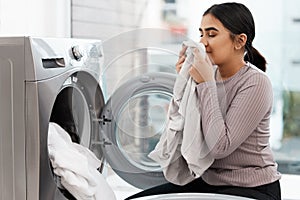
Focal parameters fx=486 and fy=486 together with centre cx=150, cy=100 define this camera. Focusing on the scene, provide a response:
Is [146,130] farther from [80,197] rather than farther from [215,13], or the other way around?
[215,13]

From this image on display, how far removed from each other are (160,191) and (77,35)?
4.44ft

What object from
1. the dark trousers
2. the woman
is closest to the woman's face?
the woman

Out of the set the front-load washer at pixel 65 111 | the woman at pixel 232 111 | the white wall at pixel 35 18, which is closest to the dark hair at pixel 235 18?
the woman at pixel 232 111

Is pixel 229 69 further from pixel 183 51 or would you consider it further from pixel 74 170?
pixel 74 170

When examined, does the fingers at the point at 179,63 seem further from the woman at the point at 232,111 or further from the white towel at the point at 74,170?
the white towel at the point at 74,170

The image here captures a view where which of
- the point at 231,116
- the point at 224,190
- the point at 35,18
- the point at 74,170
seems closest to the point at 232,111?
the point at 231,116

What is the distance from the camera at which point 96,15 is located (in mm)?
2896

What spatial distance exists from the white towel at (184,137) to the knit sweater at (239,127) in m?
0.03

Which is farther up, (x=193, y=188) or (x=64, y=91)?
(x=64, y=91)

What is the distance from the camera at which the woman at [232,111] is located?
5.77ft

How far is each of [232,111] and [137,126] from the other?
39cm

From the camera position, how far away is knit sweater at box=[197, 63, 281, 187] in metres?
1.75

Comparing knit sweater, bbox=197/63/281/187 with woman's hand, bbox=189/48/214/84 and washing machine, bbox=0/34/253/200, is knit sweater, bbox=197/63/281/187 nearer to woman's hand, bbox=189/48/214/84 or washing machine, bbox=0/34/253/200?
woman's hand, bbox=189/48/214/84

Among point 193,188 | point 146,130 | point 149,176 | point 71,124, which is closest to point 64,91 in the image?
point 71,124
